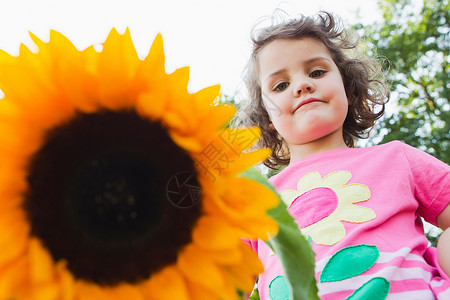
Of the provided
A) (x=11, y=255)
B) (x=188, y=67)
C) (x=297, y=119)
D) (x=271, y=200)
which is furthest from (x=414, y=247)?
(x=11, y=255)

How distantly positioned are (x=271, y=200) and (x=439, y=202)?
117 cm

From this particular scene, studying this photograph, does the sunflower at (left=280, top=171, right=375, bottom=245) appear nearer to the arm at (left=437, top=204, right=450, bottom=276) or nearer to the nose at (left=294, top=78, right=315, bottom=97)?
the arm at (left=437, top=204, right=450, bottom=276)

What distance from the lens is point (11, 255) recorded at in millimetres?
550

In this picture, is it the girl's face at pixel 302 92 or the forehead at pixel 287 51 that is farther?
the forehead at pixel 287 51

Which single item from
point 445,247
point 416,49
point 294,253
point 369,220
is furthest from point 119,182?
point 416,49

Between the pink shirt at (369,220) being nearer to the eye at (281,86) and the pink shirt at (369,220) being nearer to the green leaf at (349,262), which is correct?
the green leaf at (349,262)

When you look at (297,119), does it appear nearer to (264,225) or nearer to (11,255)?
(264,225)

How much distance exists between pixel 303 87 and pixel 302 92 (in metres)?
0.02

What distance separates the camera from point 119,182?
2.07 ft

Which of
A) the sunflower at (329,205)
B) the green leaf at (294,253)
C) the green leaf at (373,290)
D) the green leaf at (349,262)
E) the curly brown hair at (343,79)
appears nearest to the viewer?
the green leaf at (294,253)

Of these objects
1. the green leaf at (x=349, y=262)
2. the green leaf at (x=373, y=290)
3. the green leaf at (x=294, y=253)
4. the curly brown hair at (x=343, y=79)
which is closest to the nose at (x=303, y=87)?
the curly brown hair at (x=343, y=79)

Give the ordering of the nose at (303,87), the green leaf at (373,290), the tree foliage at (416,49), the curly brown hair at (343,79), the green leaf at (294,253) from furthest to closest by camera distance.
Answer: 1. the tree foliage at (416,49)
2. the curly brown hair at (343,79)
3. the nose at (303,87)
4. the green leaf at (373,290)
5. the green leaf at (294,253)

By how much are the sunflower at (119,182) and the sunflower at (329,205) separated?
77cm

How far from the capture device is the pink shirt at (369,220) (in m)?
1.27
